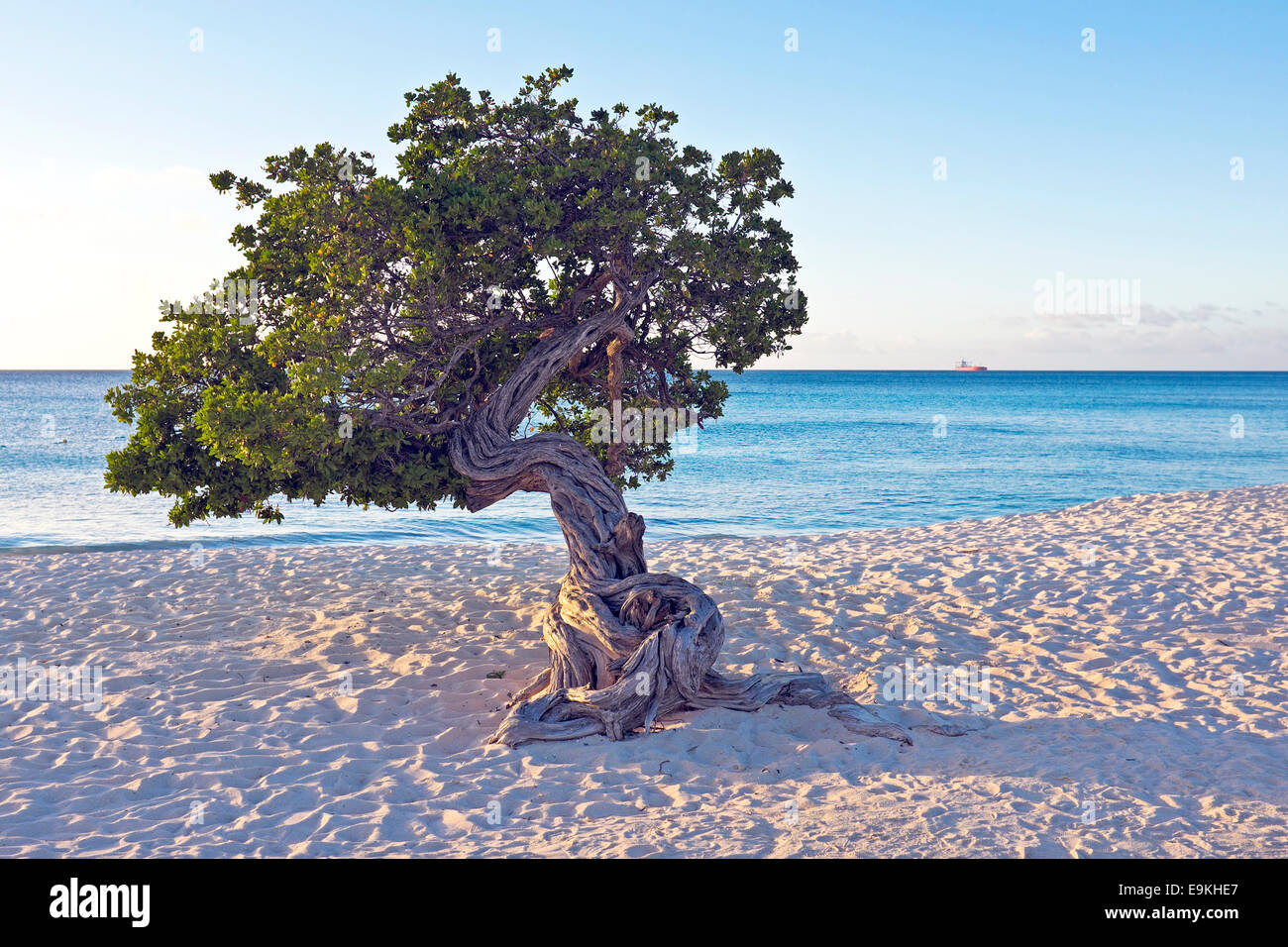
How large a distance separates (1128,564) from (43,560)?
65.8ft

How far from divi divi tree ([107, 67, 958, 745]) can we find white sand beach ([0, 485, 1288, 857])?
97cm

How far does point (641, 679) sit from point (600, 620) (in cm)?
92

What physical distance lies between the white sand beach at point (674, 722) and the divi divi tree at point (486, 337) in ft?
3.17

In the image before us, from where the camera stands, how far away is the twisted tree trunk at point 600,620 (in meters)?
8.23

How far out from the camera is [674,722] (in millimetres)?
8375

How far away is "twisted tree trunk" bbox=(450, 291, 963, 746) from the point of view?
8227 millimetres
